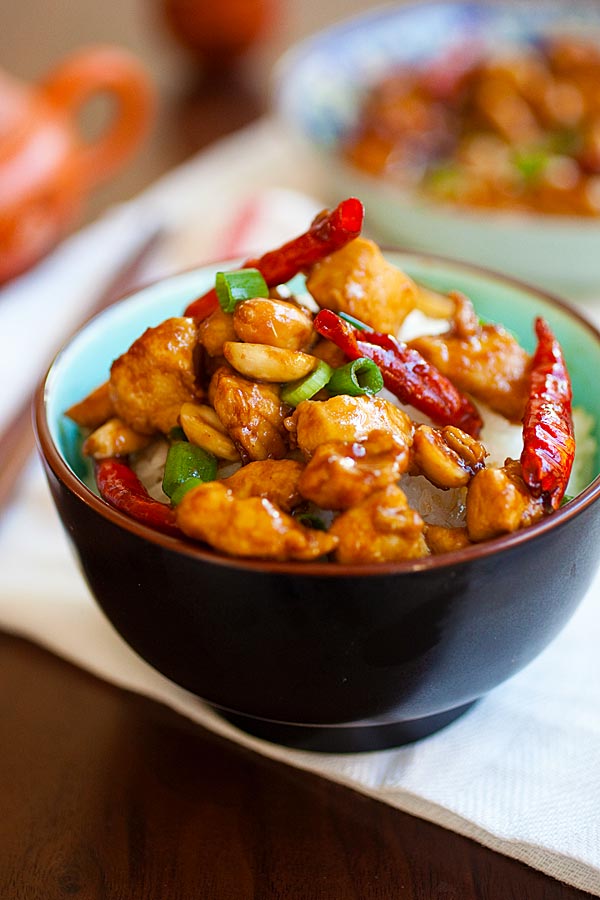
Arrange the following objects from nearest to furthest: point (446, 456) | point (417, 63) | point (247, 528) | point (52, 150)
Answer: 1. point (247, 528)
2. point (446, 456)
3. point (52, 150)
4. point (417, 63)

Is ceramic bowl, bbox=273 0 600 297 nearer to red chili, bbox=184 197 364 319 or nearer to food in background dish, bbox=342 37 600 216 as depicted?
food in background dish, bbox=342 37 600 216

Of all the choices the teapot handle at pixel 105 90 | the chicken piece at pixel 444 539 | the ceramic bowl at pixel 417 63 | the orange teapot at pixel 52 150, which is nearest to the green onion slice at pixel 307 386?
the chicken piece at pixel 444 539

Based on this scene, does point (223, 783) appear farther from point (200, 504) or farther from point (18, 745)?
point (200, 504)

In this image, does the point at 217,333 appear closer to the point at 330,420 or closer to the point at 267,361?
the point at 267,361

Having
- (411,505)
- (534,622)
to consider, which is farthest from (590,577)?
(411,505)

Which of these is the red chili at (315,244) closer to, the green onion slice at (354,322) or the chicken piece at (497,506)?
the green onion slice at (354,322)

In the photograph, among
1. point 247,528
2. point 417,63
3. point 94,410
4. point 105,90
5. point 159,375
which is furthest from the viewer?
point 417,63

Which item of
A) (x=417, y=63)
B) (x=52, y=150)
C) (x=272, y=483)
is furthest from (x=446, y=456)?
(x=417, y=63)
